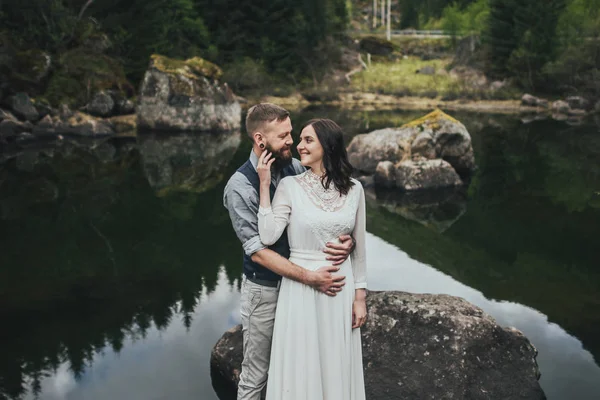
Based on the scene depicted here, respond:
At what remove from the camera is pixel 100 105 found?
30828 millimetres

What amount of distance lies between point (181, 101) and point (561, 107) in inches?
1085

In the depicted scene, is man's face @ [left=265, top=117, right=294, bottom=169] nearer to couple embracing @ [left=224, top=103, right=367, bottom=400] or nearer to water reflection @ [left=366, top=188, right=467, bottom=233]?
couple embracing @ [left=224, top=103, right=367, bottom=400]

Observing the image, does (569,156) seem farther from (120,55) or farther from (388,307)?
(120,55)

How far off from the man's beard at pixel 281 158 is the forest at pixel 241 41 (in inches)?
1115

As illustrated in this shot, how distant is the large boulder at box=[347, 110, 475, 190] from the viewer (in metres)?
16.7

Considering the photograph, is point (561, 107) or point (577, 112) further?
point (561, 107)

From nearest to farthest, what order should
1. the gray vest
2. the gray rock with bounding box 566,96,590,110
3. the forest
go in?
1. the gray vest
2. the forest
3. the gray rock with bounding box 566,96,590,110

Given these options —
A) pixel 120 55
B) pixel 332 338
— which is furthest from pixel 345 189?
pixel 120 55

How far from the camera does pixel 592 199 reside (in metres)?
14.7

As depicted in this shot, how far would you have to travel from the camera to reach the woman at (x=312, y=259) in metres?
3.77

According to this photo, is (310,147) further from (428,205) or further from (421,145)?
(421,145)

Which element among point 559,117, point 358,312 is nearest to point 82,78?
point 559,117

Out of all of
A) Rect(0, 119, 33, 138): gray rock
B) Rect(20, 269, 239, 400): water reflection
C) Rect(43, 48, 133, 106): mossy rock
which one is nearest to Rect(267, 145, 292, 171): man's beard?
Rect(20, 269, 239, 400): water reflection

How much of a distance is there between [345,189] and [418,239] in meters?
8.10
